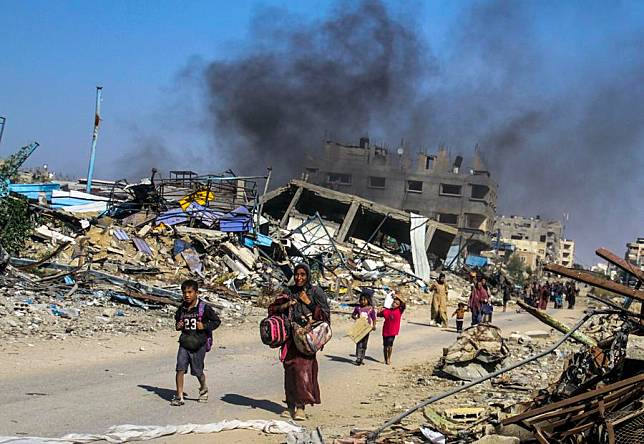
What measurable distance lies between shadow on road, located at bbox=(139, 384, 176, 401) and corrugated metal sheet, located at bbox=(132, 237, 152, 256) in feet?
49.5

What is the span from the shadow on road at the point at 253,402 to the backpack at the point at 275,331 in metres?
0.86

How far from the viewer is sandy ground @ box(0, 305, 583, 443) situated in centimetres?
718

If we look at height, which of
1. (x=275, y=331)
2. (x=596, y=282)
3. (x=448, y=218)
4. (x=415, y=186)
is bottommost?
(x=275, y=331)

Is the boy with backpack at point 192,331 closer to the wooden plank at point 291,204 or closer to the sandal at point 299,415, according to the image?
the sandal at point 299,415

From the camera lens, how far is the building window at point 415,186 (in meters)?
68.4

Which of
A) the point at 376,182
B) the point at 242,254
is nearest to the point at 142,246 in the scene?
the point at 242,254

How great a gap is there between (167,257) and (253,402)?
16.0 metres

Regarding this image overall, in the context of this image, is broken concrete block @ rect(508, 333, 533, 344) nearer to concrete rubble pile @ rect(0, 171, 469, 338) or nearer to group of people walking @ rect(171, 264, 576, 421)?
concrete rubble pile @ rect(0, 171, 469, 338)

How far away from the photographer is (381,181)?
67.0 metres

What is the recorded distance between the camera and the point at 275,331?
25.4 feet

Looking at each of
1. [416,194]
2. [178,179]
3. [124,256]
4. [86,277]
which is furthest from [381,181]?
[86,277]

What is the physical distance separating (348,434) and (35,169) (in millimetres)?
44401

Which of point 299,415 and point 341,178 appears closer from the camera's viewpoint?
point 299,415

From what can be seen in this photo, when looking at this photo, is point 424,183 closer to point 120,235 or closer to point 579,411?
point 120,235
